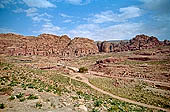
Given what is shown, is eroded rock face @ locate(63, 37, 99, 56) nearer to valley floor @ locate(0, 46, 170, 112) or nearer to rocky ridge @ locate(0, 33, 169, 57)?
rocky ridge @ locate(0, 33, 169, 57)

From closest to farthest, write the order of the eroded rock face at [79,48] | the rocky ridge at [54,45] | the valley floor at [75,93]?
the valley floor at [75,93] → the rocky ridge at [54,45] → the eroded rock face at [79,48]

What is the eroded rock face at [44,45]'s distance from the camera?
89.8 meters

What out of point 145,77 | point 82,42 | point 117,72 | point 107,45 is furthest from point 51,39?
point 145,77

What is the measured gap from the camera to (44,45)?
109m

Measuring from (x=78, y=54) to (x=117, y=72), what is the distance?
72573 millimetres

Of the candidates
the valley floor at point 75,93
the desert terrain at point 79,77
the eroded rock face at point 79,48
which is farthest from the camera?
the eroded rock face at point 79,48

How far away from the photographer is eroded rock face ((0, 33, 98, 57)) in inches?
3533

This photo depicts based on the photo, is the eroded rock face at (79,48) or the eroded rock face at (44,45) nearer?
the eroded rock face at (44,45)

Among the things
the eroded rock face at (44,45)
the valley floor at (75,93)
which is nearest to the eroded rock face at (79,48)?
the eroded rock face at (44,45)

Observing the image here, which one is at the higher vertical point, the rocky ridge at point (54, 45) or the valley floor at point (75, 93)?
the rocky ridge at point (54, 45)

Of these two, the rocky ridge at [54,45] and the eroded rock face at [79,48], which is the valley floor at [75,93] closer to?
the rocky ridge at [54,45]

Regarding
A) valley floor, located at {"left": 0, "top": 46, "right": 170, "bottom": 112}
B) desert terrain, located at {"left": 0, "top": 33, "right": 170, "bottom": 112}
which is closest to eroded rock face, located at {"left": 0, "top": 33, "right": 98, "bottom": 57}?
desert terrain, located at {"left": 0, "top": 33, "right": 170, "bottom": 112}

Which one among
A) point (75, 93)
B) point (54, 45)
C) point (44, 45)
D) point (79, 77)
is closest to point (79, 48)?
point (54, 45)

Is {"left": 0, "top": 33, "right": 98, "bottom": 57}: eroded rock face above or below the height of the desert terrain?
above
